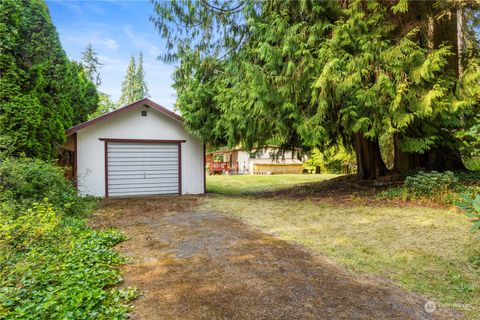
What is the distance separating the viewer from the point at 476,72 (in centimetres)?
694

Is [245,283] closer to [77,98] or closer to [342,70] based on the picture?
[342,70]

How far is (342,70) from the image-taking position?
7.00 m

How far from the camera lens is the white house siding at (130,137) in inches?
388

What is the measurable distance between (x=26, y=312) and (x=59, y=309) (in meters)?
0.25

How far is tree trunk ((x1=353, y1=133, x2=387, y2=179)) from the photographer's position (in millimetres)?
10312

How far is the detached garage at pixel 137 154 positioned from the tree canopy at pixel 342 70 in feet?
7.56

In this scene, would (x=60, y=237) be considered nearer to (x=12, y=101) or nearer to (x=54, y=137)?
(x=12, y=101)

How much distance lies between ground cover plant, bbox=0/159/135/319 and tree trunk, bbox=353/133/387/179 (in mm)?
8661

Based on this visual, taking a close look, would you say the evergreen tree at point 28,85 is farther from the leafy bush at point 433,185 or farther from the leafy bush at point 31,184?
the leafy bush at point 433,185

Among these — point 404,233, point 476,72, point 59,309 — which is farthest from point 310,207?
point 59,309

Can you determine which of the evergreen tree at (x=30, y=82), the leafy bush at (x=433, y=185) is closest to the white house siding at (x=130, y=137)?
the evergreen tree at (x=30, y=82)

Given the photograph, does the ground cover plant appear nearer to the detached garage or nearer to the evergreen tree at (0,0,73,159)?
the evergreen tree at (0,0,73,159)

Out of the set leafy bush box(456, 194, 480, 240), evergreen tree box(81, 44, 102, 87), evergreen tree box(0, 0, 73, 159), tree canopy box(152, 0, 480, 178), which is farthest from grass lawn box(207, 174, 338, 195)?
evergreen tree box(81, 44, 102, 87)

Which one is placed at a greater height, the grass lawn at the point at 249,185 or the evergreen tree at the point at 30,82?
the evergreen tree at the point at 30,82
